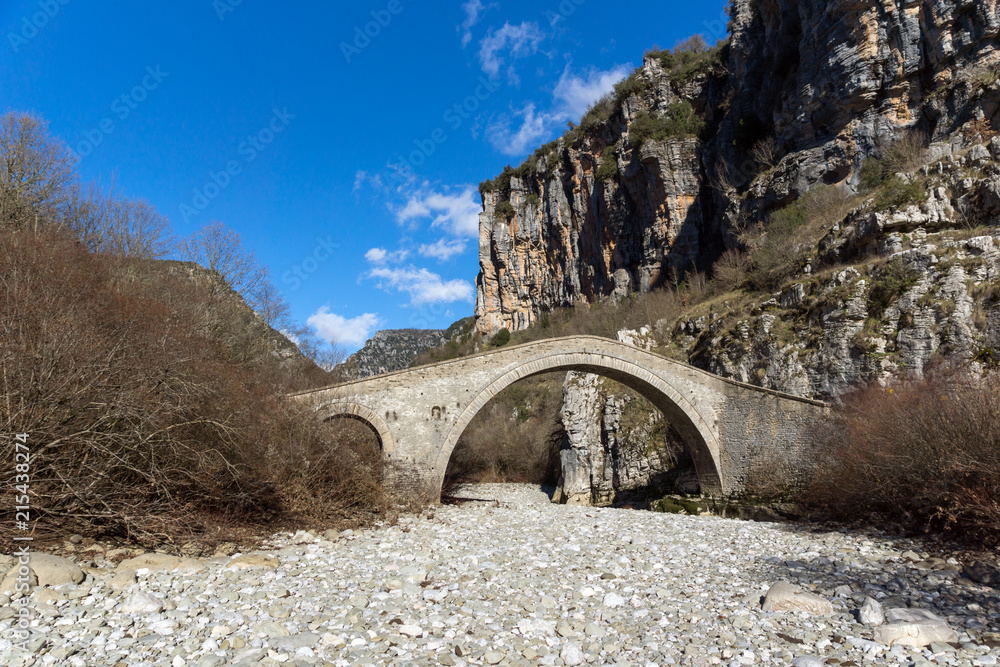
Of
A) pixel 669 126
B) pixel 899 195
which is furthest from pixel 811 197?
pixel 669 126

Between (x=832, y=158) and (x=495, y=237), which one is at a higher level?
(x=495, y=237)

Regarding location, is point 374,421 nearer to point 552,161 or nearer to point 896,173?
point 896,173

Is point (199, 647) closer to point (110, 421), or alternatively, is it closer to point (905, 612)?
point (110, 421)

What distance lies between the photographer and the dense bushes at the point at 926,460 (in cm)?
848

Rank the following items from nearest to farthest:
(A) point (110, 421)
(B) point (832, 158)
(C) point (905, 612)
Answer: (C) point (905, 612), (A) point (110, 421), (B) point (832, 158)

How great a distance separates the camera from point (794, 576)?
777 cm

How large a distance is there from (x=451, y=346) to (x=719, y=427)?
41644 mm

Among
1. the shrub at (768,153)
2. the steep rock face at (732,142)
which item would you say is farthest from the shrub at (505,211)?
the shrub at (768,153)

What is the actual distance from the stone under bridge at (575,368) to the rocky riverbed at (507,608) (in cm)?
595

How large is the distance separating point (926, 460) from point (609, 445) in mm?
12894

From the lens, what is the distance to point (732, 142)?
112 feet

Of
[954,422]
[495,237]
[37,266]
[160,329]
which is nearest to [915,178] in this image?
[954,422]

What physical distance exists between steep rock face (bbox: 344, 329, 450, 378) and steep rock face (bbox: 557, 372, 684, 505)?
3371 cm

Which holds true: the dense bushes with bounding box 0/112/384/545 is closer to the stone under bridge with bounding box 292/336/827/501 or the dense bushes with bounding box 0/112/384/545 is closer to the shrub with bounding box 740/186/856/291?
the stone under bridge with bounding box 292/336/827/501
